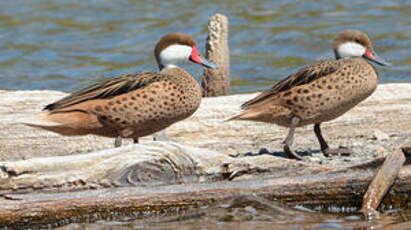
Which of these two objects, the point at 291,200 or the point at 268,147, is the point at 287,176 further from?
the point at 268,147

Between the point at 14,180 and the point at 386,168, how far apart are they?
2.03 m

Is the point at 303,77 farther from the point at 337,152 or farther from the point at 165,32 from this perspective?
the point at 165,32

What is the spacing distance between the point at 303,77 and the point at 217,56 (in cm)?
241

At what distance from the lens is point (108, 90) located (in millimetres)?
6059

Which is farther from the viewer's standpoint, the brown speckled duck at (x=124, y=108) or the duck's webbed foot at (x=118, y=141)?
the duck's webbed foot at (x=118, y=141)

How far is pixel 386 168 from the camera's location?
4.98 meters

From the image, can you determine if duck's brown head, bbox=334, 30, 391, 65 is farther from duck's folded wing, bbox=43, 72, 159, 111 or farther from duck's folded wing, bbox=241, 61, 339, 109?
duck's folded wing, bbox=43, 72, 159, 111

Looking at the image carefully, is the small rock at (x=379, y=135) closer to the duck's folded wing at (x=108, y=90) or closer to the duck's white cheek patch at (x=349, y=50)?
the duck's white cheek patch at (x=349, y=50)

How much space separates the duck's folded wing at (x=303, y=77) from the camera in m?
6.27

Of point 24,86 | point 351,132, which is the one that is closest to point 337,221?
point 351,132

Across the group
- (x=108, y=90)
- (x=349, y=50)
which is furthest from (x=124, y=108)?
(x=349, y=50)

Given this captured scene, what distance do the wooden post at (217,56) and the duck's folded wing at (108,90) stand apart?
2432 mm

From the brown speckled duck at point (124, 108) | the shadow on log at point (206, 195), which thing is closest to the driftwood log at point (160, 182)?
the shadow on log at point (206, 195)

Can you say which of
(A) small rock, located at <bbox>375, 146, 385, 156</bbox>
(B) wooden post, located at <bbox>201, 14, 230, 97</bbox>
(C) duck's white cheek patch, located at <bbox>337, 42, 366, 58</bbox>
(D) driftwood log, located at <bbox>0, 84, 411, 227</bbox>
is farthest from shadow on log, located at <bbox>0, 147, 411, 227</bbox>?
(B) wooden post, located at <bbox>201, 14, 230, 97</bbox>
